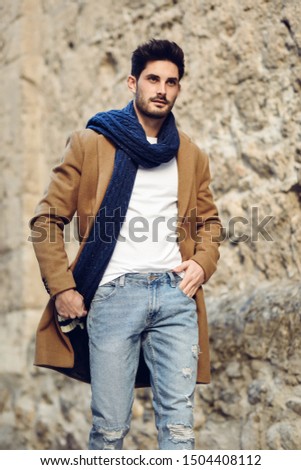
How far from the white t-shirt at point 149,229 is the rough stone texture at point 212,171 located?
1010 millimetres

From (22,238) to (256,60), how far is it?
7.35 ft

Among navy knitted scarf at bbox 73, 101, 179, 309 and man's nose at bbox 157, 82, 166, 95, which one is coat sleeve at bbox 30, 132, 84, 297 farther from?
man's nose at bbox 157, 82, 166, 95

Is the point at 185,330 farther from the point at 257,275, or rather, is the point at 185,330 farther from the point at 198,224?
the point at 257,275

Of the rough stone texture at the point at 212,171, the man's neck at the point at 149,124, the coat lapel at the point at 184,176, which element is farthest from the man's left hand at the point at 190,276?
the rough stone texture at the point at 212,171

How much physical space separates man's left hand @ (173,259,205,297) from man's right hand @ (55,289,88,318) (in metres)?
0.32

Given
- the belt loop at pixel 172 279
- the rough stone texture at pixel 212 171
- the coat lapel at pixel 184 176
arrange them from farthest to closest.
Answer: the rough stone texture at pixel 212 171, the coat lapel at pixel 184 176, the belt loop at pixel 172 279

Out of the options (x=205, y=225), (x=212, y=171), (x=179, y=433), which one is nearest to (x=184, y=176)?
(x=205, y=225)

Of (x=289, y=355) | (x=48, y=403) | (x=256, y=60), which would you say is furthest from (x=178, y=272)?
(x=48, y=403)

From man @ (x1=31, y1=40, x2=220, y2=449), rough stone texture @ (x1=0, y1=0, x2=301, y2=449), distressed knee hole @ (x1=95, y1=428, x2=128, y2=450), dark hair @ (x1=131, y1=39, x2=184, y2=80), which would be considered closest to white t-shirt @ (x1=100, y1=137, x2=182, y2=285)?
man @ (x1=31, y1=40, x2=220, y2=449)

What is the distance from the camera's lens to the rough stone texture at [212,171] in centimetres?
369

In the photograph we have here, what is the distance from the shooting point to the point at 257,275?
3889mm

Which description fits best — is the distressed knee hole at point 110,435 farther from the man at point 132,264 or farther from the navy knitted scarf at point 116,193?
the navy knitted scarf at point 116,193

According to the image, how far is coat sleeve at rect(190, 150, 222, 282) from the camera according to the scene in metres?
2.78

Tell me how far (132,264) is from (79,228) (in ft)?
0.85
